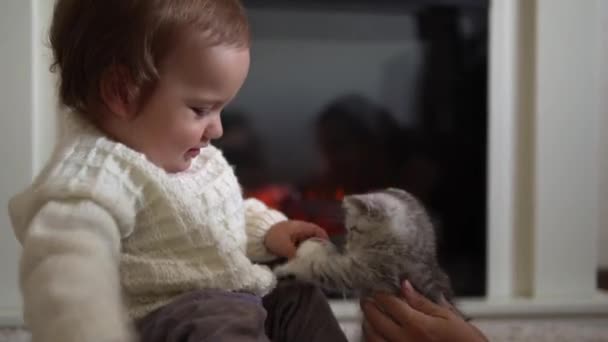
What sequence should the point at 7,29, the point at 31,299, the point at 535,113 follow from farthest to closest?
the point at 535,113
the point at 7,29
the point at 31,299

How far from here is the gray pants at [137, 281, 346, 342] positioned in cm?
78

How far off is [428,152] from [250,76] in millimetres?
424

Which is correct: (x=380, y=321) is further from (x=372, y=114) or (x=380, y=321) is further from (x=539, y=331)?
(x=372, y=114)

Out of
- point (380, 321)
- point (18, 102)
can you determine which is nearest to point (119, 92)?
point (380, 321)

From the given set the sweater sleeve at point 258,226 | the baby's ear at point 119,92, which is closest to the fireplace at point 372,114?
the sweater sleeve at point 258,226

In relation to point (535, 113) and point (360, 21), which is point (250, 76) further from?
point (535, 113)

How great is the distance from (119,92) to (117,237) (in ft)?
0.49

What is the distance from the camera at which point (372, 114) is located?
1.81 meters

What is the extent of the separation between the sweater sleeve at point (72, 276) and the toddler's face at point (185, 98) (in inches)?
4.4

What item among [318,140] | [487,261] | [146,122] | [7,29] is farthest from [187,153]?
[487,261]

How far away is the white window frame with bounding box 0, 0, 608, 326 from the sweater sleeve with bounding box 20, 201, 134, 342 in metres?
1.12

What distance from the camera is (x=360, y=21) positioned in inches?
70.0

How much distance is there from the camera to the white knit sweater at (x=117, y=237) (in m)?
0.67

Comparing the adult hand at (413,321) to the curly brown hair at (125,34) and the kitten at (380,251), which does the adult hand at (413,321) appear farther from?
the curly brown hair at (125,34)
